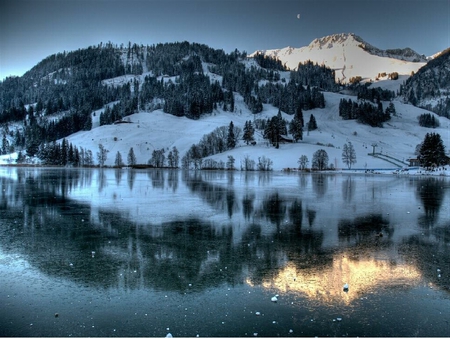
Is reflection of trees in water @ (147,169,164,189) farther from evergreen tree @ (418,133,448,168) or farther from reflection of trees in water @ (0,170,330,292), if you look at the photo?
evergreen tree @ (418,133,448,168)

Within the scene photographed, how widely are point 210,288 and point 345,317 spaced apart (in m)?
4.00

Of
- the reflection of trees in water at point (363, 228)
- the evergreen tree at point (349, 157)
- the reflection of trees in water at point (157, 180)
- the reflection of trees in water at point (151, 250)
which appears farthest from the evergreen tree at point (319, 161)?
the reflection of trees in water at point (151, 250)

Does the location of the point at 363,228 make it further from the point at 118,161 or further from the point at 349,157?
the point at 118,161

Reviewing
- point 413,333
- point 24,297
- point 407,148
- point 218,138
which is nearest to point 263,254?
point 413,333

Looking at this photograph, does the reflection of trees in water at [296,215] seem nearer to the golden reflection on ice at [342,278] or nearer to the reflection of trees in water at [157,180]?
the golden reflection on ice at [342,278]

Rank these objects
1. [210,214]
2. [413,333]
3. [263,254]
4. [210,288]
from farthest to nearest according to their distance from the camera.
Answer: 1. [210,214]
2. [263,254]
3. [210,288]
4. [413,333]

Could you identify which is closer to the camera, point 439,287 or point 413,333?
point 413,333

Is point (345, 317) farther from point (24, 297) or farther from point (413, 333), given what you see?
point (24, 297)

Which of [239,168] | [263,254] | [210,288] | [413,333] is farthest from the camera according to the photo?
[239,168]

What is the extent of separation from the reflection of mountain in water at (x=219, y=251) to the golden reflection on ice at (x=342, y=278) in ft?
0.11

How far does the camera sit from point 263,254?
14.0m

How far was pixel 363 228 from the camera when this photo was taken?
65.3ft

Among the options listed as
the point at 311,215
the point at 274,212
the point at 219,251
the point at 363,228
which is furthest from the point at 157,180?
the point at 219,251

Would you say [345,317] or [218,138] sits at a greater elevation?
[218,138]
